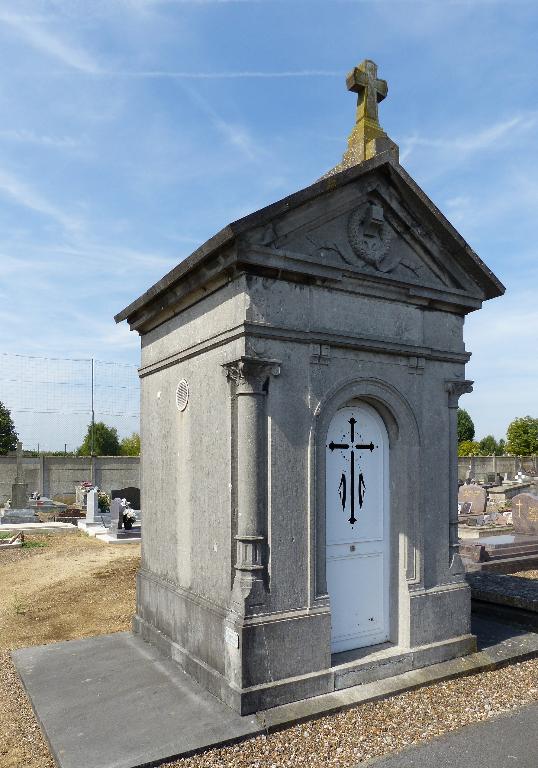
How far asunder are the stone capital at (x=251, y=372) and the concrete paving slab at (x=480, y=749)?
9.15 feet

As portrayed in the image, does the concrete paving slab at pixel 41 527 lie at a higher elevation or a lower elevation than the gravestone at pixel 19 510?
lower

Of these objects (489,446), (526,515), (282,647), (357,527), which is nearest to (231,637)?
(282,647)

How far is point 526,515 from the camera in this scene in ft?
44.4

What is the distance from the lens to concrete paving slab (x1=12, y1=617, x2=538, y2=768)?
394cm

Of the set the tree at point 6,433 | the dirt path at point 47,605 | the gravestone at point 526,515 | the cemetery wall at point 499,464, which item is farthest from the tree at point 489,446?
the dirt path at point 47,605

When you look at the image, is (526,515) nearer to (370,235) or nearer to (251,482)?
(370,235)

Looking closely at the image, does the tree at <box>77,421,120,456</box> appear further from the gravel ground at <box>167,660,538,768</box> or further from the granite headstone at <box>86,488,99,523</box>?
the gravel ground at <box>167,660,538,768</box>

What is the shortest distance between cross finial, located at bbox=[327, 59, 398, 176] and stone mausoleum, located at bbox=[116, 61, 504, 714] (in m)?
0.02

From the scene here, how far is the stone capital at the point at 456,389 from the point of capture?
5.98 m

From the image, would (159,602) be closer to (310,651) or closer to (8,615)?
(310,651)

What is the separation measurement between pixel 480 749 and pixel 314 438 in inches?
101

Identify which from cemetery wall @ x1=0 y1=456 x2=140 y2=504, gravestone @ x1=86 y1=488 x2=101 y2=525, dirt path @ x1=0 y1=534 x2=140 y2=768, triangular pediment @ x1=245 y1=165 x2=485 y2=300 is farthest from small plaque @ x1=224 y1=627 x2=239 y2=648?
cemetery wall @ x1=0 y1=456 x2=140 y2=504

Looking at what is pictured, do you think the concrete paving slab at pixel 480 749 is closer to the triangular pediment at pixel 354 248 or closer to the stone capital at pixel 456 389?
the stone capital at pixel 456 389

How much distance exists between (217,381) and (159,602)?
8.47ft
